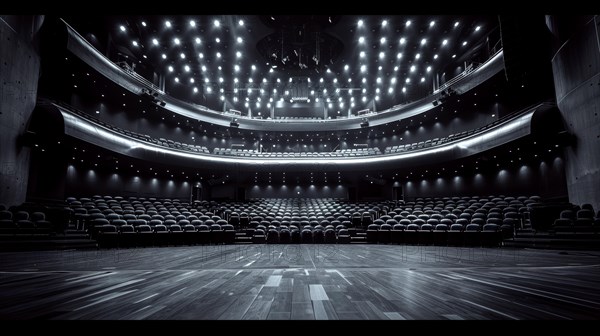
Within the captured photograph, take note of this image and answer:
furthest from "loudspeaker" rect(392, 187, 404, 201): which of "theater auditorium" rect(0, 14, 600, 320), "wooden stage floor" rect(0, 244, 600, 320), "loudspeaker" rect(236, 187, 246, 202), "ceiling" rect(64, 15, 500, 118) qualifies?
"wooden stage floor" rect(0, 244, 600, 320)

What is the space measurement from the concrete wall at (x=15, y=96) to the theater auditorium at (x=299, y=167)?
50 mm

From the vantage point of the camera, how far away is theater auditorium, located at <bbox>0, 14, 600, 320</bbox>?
1.81m

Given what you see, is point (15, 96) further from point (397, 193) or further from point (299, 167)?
point (397, 193)

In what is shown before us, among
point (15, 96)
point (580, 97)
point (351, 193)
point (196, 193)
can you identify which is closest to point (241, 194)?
point (196, 193)

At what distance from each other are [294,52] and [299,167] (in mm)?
5057

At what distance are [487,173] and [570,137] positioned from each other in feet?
17.3

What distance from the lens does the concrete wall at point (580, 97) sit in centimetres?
710

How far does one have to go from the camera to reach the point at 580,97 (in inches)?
300

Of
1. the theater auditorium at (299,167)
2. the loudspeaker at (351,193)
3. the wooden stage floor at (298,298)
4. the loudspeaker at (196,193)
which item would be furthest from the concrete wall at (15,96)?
the loudspeaker at (351,193)

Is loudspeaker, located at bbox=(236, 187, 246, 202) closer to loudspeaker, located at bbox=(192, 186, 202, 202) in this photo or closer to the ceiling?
loudspeaker, located at bbox=(192, 186, 202, 202)

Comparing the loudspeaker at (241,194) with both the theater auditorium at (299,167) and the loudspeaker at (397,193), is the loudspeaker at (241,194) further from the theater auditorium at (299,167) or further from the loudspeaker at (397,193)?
the loudspeaker at (397,193)

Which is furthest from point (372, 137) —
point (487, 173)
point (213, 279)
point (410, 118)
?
point (213, 279)

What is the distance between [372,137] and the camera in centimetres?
1850

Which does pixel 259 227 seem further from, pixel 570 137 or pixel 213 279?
pixel 570 137
